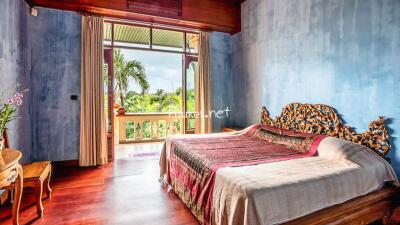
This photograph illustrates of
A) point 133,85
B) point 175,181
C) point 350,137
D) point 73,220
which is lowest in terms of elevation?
point 73,220

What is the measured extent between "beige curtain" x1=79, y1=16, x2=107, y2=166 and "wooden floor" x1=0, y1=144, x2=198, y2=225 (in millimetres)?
382

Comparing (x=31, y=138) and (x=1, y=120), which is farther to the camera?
(x=31, y=138)

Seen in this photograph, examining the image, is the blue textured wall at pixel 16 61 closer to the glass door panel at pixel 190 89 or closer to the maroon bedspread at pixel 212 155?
the maroon bedspread at pixel 212 155

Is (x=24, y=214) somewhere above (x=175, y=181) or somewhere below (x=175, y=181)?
below

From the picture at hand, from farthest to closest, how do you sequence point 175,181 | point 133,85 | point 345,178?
point 133,85
point 175,181
point 345,178

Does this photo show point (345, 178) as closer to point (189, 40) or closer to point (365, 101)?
point (365, 101)

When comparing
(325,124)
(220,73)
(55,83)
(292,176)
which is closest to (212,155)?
(292,176)

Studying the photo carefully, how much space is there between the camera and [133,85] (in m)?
6.87

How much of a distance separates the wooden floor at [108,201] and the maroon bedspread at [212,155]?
0.23 metres

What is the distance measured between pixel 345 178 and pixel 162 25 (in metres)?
3.99

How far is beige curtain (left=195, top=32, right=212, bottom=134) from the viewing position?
4703 mm

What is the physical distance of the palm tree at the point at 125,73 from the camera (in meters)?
6.46

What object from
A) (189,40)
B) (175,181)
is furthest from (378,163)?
(189,40)

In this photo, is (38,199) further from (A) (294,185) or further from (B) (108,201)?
(A) (294,185)
